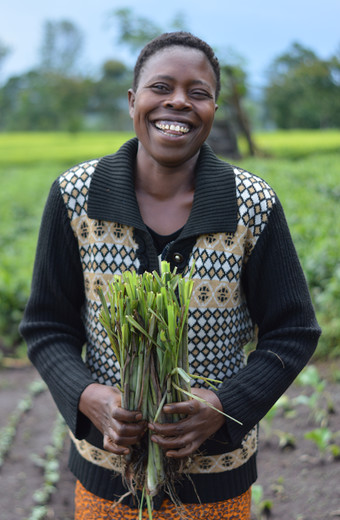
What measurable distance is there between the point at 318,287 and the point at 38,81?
37399 mm

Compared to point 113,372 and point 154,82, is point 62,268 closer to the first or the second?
point 113,372

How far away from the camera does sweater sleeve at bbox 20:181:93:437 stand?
155 centimetres

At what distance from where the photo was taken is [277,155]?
762 inches

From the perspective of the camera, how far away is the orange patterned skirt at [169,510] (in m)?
1.53

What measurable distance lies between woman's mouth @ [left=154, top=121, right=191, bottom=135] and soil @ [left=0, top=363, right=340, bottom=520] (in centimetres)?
181

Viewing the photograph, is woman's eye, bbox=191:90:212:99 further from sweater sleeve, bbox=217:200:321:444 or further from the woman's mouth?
sweater sleeve, bbox=217:200:321:444

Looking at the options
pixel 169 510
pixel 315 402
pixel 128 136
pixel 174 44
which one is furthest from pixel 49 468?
pixel 128 136

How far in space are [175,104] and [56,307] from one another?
1.92 feet

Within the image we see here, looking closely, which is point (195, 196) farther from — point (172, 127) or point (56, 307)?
point (56, 307)

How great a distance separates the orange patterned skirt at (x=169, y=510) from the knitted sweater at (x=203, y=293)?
0.03 meters

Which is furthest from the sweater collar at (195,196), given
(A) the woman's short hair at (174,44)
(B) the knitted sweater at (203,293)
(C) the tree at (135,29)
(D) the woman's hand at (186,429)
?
(C) the tree at (135,29)

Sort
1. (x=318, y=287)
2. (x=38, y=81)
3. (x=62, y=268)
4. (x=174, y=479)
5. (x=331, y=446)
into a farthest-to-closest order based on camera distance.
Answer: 1. (x=38, y=81)
2. (x=318, y=287)
3. (x=331, y=446)
4. (x=62, y=268)
5. (x=174, y=479)

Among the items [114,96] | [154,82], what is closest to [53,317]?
[154,82]

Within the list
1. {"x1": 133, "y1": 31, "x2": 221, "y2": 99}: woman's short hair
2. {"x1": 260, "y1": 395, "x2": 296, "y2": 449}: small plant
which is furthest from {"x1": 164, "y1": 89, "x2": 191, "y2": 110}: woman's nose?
{"x1": 260, "y1": 395, "x2": 296, "y2": 449}: small plant
